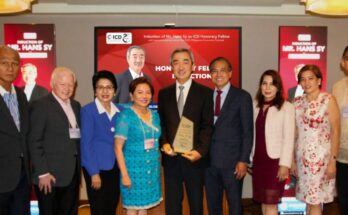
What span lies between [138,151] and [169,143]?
0.30 m

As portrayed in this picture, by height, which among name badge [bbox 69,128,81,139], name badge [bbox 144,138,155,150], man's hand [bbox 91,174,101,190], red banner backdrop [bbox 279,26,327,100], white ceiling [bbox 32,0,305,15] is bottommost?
man's hand [bbox 91,174,101,190]

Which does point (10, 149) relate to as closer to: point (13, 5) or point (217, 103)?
point (13, 5)

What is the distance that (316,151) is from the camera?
3.12 m

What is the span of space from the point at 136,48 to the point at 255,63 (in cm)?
166

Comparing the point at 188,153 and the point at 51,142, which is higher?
the point at 51,142

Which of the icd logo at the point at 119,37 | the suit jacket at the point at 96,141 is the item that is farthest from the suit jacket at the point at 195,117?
the icd logo at the point at 119,37

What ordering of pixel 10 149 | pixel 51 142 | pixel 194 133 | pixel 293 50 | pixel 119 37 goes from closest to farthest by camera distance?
pixel 10 149, pixel 51 142, pixel 194 133, pixel 119 37, pixel 293 50

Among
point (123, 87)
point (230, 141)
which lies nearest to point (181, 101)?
point (230, 141)

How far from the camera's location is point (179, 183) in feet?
9.93

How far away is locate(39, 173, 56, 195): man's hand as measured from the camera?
268cm

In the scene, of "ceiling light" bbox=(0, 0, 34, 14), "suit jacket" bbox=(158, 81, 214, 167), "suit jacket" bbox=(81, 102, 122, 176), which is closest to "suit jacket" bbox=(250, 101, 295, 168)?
"suit jacket" bbox=(158, 81, 214, 167)

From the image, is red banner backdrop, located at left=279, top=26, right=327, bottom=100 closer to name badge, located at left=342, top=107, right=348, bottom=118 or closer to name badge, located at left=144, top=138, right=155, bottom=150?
name badge, located at left=342, top=107, right=348, bottom=118

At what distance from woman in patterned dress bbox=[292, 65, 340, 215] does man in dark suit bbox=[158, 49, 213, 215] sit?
867 mm

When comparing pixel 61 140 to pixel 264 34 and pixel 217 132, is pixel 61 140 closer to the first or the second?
pixel 217 132
